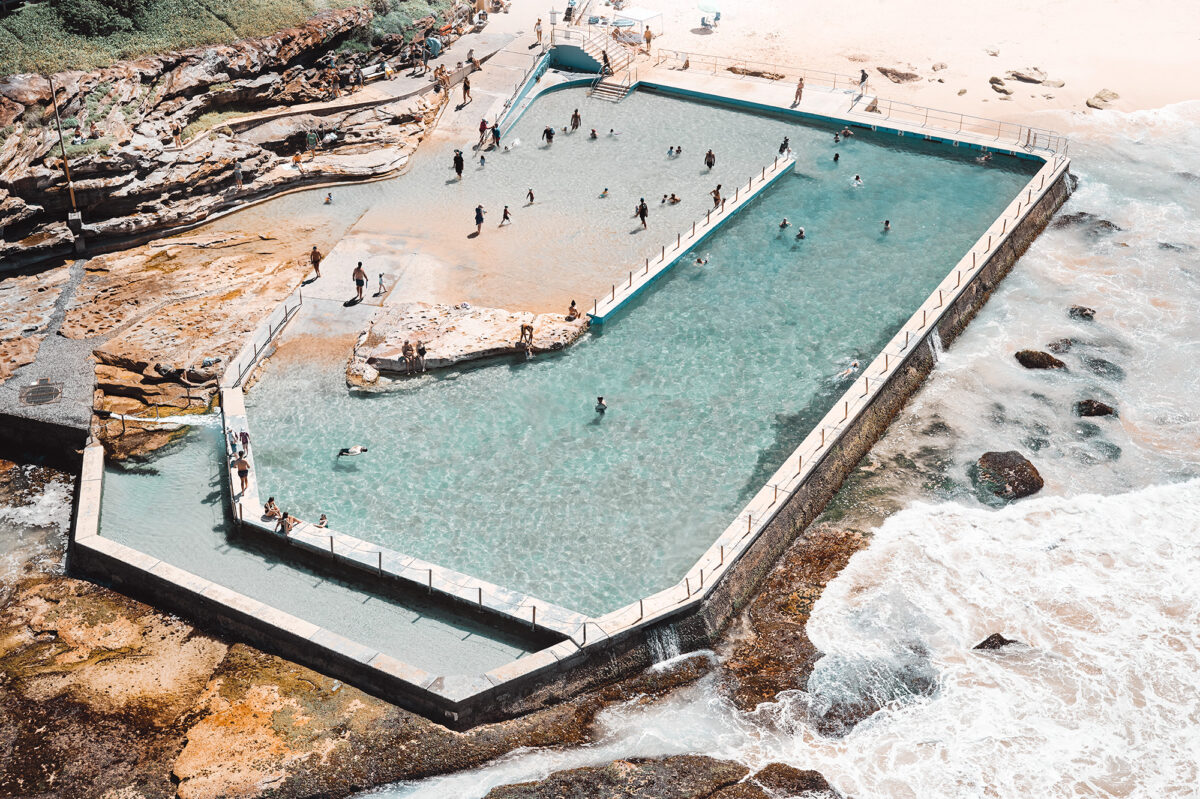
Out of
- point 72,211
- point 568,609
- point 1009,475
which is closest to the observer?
point 568,609

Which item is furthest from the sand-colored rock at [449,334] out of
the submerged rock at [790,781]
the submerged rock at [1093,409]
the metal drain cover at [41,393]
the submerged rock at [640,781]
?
the submerged rock at [1093,409]

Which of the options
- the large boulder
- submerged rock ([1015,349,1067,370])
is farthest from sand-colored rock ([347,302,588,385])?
submerged rock ([1015,349,1067,370])

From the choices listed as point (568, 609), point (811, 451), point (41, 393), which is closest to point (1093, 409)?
point (811, 451)

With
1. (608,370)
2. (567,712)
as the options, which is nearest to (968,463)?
(608,370)

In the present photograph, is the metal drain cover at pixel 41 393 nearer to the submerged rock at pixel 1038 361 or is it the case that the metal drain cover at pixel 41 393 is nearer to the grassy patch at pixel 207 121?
the grassy patch at pixel 207 121

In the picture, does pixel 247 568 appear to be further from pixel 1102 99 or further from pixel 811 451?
pixel 1102 99
